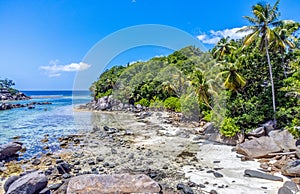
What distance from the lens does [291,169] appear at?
9.37 meters

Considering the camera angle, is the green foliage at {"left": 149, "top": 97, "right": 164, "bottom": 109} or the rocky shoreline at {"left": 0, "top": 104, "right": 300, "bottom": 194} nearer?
the rocky shoreline at {"left": 0, "top": 104, "right": 300, "bottom": 194}

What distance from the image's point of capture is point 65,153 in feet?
48.0

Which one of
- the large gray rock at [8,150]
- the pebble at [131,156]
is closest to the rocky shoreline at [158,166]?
the pebble at [131,156]

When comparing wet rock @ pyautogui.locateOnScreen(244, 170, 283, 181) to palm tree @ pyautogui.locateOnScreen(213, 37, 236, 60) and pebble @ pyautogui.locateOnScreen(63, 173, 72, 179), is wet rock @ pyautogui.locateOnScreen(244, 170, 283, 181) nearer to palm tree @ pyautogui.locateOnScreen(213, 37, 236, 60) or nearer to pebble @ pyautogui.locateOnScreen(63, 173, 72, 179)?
pebble @ pyautogui.locateOnScreen(63, 173, 72, 179)

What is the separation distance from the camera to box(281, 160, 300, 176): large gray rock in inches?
362

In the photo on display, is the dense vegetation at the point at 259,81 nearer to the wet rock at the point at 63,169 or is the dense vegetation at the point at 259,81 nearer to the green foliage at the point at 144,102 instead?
the wet rock at the point at 63,169

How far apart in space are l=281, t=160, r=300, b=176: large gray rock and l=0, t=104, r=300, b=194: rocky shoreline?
6 centimetres

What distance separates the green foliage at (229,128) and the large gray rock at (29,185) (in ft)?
39.9

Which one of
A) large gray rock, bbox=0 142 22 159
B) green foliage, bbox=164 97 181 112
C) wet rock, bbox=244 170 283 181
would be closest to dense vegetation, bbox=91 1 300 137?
wet rock, bbox=244 170 283 181

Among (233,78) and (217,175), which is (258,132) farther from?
(217,175)

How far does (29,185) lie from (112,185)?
3.09 metres

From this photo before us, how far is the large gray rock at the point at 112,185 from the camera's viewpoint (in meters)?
7.68

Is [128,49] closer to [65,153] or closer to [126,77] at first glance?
[65,153]

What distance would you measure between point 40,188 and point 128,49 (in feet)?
54.6
